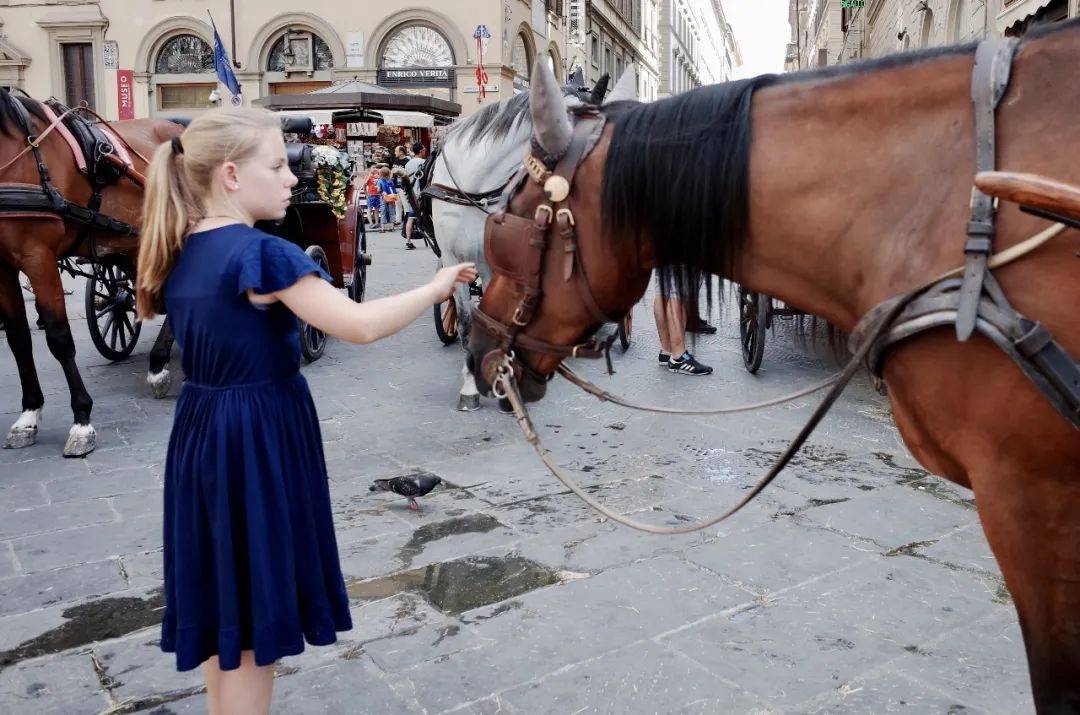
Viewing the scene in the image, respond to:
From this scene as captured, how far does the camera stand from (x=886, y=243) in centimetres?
180

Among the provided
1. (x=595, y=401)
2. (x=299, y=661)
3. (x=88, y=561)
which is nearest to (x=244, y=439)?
(x=299, y=661)

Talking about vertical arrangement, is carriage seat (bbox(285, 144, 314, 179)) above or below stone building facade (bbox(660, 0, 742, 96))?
below

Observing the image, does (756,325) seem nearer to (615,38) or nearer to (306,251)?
(306,251)

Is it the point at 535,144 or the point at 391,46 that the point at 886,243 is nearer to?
the point at 535,144

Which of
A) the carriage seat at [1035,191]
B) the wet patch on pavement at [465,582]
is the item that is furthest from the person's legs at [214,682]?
the carriage seat at [1035,191]

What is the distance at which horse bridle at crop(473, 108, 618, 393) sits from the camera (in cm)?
215

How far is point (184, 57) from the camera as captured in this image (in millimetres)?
27750

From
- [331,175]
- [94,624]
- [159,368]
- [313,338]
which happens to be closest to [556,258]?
[94,624]

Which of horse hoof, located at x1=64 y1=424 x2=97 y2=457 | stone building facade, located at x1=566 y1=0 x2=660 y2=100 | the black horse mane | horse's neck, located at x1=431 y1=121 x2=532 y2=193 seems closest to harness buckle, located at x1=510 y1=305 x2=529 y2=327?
the black horse mane

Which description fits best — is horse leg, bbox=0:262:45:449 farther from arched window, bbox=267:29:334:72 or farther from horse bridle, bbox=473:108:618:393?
arched window, bbox=267:29:334:72

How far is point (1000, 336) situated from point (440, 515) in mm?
3160

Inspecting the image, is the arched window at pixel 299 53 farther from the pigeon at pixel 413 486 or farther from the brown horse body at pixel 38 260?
the pigeon at pixel 413 486

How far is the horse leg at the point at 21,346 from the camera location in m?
5.59

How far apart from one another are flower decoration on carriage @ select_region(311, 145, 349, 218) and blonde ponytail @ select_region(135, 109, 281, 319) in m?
5.48
